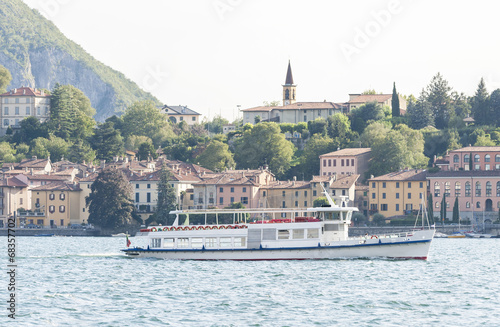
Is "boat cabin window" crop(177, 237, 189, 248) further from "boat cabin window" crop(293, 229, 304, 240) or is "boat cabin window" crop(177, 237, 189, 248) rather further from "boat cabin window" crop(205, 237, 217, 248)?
"boat cabin window" crop(293, 229, 304, 240)

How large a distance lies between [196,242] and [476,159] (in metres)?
67.4

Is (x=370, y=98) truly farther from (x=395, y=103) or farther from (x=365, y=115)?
(x=365, y=115)

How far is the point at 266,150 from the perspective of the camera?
13612 centimetres

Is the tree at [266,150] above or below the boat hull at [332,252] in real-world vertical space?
above

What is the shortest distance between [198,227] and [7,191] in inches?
2685

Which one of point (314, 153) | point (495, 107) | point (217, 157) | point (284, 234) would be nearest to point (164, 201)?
point (217, 157)

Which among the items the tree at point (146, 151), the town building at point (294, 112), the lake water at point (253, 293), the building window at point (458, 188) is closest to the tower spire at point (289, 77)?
the town building at point (294, 112)

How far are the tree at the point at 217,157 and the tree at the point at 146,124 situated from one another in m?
24.8

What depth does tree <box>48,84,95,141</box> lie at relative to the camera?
156875mm

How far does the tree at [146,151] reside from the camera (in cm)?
14812

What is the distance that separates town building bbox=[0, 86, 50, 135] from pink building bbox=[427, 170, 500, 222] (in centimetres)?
7034

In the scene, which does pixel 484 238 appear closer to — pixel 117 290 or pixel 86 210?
pixel 86 210

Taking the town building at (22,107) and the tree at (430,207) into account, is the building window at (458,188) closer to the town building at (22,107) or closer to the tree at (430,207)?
the tree at (430,207)

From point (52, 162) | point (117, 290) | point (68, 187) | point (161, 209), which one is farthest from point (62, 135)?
point (117, 290)
